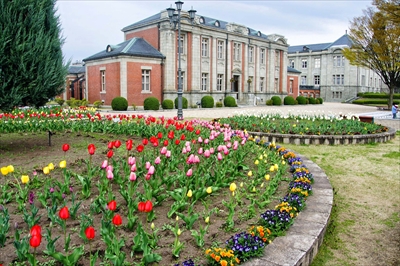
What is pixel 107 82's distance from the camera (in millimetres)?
33781

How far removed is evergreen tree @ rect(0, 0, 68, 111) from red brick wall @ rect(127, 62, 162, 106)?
80.2 feet

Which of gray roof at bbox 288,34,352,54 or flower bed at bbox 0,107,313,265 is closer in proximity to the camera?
flower bed at bbox 0,107,313,265

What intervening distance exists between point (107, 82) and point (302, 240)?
32.2 meters

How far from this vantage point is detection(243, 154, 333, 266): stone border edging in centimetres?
331

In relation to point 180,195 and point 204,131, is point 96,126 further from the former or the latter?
point 180,195

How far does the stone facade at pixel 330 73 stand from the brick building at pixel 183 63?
24.4 m

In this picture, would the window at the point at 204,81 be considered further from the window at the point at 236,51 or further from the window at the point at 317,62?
the window at the point at 317,62

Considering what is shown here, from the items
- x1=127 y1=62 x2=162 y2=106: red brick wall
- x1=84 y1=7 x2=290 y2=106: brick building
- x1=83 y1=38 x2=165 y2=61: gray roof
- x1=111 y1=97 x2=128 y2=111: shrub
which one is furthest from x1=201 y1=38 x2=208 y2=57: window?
x1=111 y1=97 x2=128 y2=111: shrub

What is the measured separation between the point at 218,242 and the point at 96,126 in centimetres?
824

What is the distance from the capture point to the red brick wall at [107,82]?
32.6 metres

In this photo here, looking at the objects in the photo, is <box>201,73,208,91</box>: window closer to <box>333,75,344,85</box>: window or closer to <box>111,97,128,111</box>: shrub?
<box>111,97,128,111</box>: shrub

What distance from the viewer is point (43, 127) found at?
35.6 ft

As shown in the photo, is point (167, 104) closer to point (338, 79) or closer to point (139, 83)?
point (139, 83)

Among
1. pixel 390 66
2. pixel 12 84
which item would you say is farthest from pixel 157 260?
pixel 390 66
